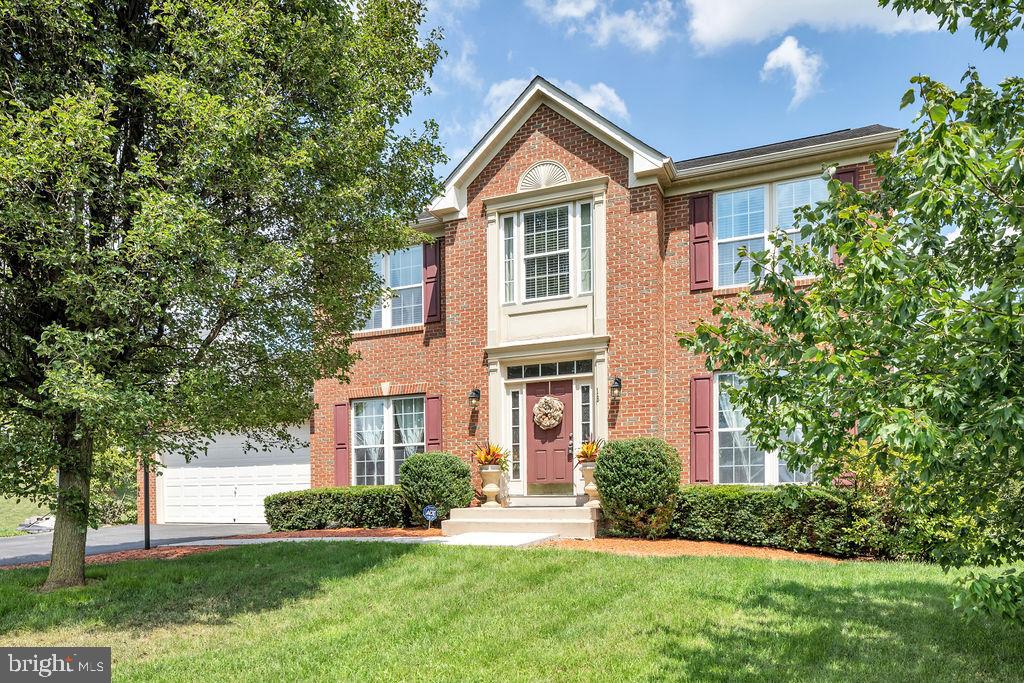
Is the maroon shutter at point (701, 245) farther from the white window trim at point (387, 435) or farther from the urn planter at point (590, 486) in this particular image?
the white window trim at point (387, 435)

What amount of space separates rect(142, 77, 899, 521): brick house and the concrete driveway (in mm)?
3994

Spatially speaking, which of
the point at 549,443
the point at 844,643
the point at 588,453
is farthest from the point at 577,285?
the point at 844,643

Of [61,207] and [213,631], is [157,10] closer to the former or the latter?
[61,207]

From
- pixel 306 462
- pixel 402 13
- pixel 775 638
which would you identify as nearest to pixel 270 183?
pixel 402 13

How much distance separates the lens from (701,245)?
13.9 m

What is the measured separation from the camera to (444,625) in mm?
7461

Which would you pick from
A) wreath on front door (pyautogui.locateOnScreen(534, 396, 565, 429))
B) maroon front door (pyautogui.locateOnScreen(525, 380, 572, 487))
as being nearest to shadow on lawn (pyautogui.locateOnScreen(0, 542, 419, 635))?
maroon front door (pyautogui.locateOnScreen(525, 380, 572, 487))

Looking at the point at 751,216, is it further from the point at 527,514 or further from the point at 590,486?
the point at 527,514

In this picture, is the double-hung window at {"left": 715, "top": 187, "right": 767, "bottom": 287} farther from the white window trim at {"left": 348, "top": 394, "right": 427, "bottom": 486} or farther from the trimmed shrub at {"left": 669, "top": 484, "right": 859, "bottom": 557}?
the white window trim at {"left": 348, "top": 394, "right": 427, "bottom": 486}

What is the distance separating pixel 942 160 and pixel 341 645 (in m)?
6.07

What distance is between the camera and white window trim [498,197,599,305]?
14.4m

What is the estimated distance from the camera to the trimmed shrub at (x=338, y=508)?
15.1 meters

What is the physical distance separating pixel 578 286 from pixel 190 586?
8.10 meters

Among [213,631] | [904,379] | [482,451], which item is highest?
[904,379]
